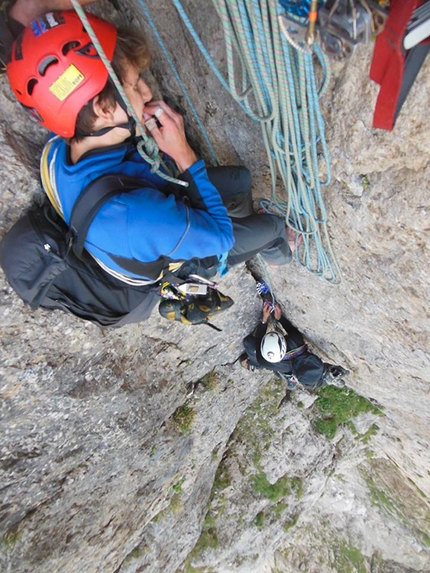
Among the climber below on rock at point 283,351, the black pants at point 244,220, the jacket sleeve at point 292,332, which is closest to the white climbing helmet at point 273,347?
the climber below on rock at point 283,351

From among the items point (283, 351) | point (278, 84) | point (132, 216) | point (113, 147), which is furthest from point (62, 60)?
point (283, 351)

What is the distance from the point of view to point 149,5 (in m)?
2.12

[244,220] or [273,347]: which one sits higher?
[244,220]

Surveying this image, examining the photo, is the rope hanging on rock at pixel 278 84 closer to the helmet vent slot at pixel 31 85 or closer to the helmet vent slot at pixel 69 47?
the helmet vent slot at pixel 69 47

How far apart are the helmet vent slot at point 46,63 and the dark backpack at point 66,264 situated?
1.63 feet

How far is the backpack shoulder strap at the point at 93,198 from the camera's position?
1.76 meters

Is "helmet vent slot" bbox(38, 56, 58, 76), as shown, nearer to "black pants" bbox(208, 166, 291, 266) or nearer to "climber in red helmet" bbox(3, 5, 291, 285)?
"climber in red helmet" bbox(3, 5, 291, 285)

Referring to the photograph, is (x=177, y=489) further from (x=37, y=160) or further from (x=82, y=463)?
(x=37, y=160)

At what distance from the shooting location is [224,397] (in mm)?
5855

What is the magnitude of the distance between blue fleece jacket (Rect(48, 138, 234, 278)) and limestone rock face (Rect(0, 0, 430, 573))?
0.61 metres

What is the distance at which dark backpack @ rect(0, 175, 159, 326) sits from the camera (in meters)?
1.80

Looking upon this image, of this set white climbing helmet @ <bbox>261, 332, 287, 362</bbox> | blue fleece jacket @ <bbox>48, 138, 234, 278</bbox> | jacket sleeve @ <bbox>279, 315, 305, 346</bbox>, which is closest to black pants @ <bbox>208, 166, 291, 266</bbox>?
blue fleece jacket @ <bbox>48, 138, 234, 278</bbox>

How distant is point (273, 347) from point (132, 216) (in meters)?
3.54

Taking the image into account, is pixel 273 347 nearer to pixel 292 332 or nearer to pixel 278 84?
pixel 292 332
